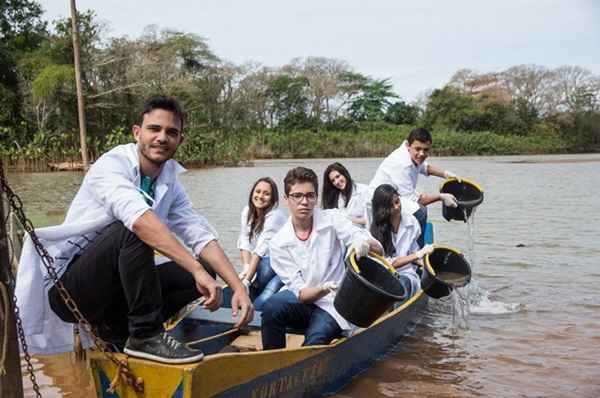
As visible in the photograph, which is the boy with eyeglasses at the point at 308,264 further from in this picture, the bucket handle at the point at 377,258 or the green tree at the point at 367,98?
the green tree at the point at 367,98

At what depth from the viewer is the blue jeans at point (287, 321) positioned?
3.83 metres

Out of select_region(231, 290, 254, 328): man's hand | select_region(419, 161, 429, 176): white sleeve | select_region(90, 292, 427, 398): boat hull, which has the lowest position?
select_region(90, 292, 427, 398): boat hull

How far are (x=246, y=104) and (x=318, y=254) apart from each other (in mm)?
42525

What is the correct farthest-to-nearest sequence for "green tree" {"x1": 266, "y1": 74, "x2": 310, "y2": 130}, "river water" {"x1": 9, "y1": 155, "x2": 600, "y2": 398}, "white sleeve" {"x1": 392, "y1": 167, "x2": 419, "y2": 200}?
"green tree" {"x1": 266, "y1": 74, "x2": 310, "y2": 130} → "white sleeve" {"x1": 392, "y1": 167, "x2": 419, "y2": 200} → "river water" {"x1": 9, "y1": 155, "x2": 600, "y2": 398}

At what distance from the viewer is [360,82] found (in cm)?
5266

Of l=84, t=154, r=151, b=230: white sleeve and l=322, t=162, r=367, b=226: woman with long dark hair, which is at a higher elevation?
l=84, t=154, r=151, b=230: white sleeve

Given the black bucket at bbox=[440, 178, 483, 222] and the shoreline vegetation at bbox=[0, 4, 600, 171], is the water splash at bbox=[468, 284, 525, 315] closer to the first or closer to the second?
the black bucket at bbox=[440, 178, 483, 222]

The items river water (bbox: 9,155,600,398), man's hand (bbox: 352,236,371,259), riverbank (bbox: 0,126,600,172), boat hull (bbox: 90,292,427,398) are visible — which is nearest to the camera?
boat hull (bbox: 90,292,427,398)

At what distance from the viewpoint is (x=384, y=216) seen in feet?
17.0

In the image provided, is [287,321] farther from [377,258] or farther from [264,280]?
[264,280]

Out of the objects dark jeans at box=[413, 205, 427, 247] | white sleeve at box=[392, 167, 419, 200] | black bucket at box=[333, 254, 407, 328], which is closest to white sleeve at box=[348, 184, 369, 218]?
white sleeve at box=[392, 167, 419, 200]

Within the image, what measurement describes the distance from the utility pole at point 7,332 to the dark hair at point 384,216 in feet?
10.4

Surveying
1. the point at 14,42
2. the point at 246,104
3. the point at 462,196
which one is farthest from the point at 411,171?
the point at 246,104

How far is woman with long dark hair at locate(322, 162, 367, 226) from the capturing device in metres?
6.63
